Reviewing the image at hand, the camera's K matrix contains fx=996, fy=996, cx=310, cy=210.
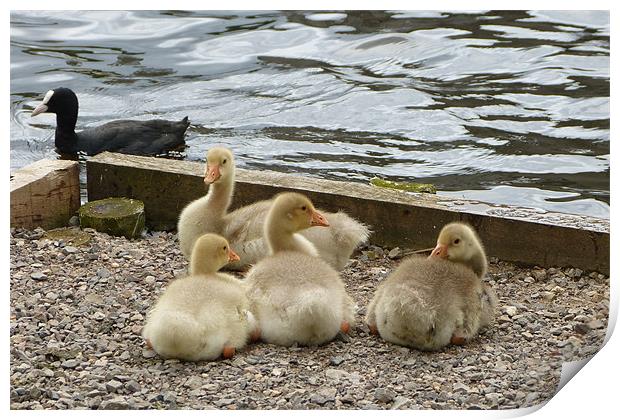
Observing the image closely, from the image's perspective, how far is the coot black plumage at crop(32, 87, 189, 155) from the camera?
9250mm

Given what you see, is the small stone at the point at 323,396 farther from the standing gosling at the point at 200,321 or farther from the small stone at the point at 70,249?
the small stone at the point at 70,249

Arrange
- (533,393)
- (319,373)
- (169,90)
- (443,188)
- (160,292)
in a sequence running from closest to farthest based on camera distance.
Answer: (533,393), (319,373), (160,292), (443,188), (169,90)

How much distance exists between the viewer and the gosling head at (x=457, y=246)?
4.63 meters

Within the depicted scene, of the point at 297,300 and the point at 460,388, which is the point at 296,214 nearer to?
the point at 297,300

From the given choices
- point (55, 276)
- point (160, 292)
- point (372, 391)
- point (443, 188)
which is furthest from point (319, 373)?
point (443, 188)

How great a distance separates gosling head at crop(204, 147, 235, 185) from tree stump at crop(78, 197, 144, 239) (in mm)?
698

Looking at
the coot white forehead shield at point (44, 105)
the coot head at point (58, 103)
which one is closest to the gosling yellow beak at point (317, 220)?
the coot head at point (58, 103)

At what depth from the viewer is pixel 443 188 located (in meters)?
7.71

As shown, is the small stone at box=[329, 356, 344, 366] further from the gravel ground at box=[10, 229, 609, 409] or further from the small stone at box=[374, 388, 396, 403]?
the small stone at box=[374, 388, 396, 403]

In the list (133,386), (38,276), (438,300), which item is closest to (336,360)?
(438,300)

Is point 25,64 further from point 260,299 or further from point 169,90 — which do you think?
point 260,299

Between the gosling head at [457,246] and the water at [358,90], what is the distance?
2.21 meters

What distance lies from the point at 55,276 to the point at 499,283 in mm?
2315

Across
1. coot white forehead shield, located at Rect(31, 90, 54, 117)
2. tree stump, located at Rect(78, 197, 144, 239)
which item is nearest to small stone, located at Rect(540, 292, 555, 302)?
tree stump, located at Rect(78, 197, 144, 239)
